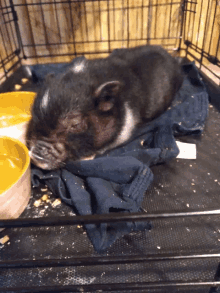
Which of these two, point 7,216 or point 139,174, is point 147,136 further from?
point 7,216

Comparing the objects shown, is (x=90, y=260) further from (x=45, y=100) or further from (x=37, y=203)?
(x=45, y=100)

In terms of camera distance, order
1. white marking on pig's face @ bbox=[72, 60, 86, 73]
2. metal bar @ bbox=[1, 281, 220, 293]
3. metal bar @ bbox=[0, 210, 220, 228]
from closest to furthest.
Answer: metal bar @ bbox=[0, 210, 220, 228], metal bar @ bbox=[1, 281, 220, 293], white marking on pig's face @ bbox=[72, 60, 86, 73]

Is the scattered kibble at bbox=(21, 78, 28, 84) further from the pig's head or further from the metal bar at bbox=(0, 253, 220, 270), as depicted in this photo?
the metal bar at bbox=(0, 253, 220, 270)

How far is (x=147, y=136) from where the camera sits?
5.95ft

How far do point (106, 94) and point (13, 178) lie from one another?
27.0 inches

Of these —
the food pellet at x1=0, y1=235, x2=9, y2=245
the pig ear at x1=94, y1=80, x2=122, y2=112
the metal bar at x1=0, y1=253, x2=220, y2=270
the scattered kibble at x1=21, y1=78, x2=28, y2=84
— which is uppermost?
the pig ear at x1=94, y1=80, x2=122, y2=112

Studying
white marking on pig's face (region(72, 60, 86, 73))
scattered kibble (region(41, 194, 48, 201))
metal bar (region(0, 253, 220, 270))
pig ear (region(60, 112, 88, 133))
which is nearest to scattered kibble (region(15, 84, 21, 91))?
white marking on pig's face (region(72, 60, 86, 73))

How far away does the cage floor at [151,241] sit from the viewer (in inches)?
40.8

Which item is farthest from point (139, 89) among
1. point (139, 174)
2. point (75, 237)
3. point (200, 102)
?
point (75, 237)

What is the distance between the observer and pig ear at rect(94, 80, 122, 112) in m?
1.47

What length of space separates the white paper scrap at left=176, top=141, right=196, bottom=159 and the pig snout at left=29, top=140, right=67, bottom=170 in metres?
0.74

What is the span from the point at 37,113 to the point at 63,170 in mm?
344

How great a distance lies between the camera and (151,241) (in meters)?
1.16

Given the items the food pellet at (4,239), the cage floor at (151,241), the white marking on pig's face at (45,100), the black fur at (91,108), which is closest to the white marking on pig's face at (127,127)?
the black fur at (91,108)
